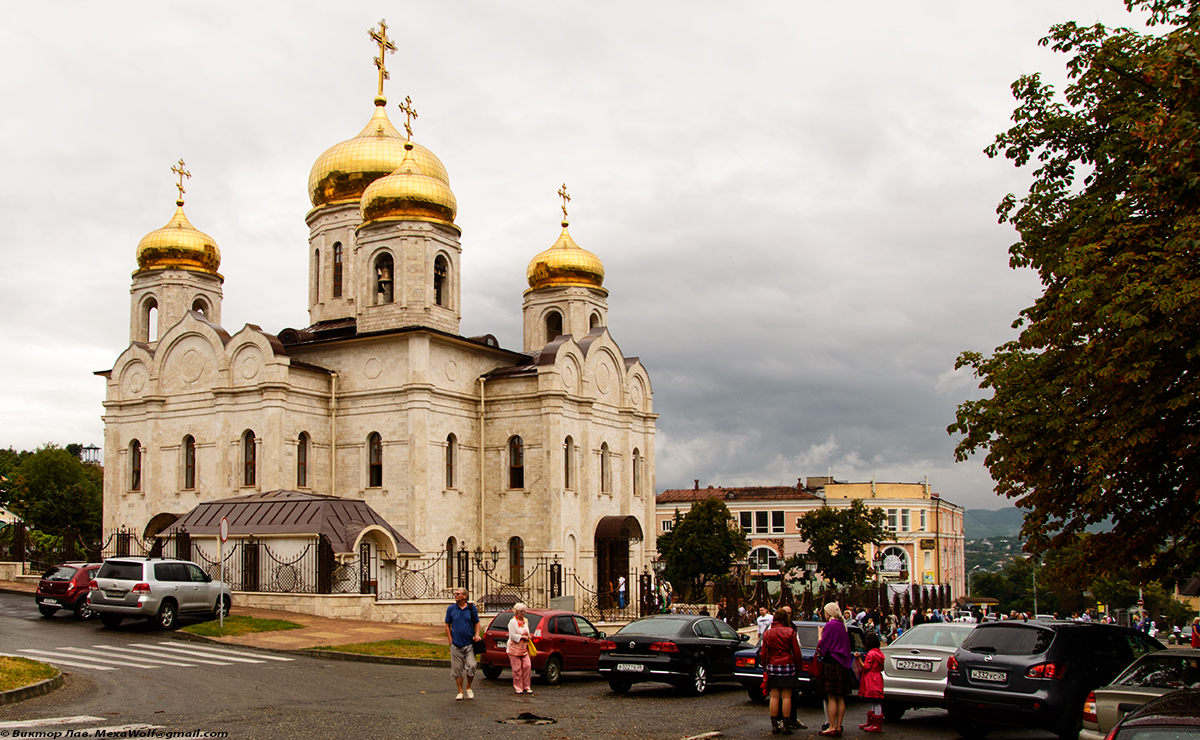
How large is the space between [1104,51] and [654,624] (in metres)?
10.2

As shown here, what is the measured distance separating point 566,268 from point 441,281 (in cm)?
776

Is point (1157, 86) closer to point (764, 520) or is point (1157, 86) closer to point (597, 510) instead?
point (597, 510)

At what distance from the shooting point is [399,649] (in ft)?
65.9

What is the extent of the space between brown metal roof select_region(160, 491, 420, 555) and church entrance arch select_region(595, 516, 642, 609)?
7.92 meters

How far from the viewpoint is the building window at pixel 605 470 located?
3744cm

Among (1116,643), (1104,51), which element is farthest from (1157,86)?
(1116,643)

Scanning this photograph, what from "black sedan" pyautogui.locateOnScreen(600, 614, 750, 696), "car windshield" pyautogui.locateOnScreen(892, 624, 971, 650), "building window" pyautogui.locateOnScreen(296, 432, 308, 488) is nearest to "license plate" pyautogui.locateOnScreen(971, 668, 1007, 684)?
"car windshield" pyautogui.locateOnScreen(892, 624, 971, 650)

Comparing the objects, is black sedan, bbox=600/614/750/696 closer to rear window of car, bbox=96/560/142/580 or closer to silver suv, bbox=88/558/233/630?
silver suv, bbox=88/558/233/630

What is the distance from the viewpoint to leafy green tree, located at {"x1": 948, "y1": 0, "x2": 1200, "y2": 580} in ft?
37.2

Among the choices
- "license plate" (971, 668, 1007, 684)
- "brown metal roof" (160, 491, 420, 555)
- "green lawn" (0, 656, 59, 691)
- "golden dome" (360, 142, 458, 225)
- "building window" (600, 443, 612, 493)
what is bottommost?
"green lawn" (0, 656, 59, 691)

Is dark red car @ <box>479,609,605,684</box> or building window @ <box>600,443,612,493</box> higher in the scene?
building window @ <box>600,443,612,493</box>

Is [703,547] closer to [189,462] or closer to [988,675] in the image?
[189,462]

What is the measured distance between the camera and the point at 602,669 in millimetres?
15594

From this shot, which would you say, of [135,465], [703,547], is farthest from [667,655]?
[703,547]
